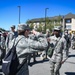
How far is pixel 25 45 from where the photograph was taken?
453 centimetres

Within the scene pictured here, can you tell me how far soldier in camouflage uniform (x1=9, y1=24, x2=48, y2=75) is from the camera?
438 centimetres

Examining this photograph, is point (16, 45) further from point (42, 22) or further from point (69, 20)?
point (69, 20)

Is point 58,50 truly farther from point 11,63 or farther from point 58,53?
point 11,63

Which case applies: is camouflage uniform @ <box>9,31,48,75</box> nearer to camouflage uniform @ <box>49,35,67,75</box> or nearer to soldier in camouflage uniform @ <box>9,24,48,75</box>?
soldier in camouflage uniform @ <box>9,24,48,75</box>

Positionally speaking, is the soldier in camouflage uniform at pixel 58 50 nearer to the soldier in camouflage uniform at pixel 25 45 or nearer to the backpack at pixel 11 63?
the soldier in camouflage uniform at pixel 25 45

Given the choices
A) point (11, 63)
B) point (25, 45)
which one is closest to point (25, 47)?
point (25, 45)

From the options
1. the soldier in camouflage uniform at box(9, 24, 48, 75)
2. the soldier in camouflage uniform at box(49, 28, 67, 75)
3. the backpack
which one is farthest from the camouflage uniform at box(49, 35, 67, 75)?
the backpack

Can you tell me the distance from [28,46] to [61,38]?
3.19m

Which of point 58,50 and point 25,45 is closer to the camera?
point 25,45

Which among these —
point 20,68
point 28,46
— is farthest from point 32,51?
point 20,68

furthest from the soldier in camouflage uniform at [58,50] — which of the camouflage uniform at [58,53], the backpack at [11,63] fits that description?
the backpack at [11,63]

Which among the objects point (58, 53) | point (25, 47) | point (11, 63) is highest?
point (25, 47)

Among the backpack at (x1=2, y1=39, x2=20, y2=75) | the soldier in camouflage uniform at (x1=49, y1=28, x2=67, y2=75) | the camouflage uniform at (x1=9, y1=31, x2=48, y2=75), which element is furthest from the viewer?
the soldier in camouflage uniform at (x1=49, y1=28, x2=67, y2=75)

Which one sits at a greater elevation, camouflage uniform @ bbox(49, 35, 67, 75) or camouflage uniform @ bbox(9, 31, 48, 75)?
camouflage uniform @ bbox(9, 31, 48, 75)
